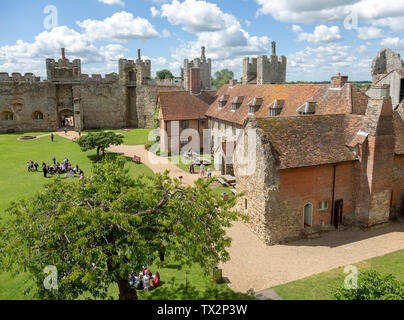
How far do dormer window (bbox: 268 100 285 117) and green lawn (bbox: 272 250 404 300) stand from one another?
52.5ft

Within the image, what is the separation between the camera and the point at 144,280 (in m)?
14.8

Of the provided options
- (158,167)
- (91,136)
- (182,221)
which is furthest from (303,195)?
(91,136)

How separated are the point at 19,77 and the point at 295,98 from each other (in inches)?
1840

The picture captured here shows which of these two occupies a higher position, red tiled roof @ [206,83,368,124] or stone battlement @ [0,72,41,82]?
stone battlement @ [0,72,41,82]

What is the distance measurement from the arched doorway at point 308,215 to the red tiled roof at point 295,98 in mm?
7395

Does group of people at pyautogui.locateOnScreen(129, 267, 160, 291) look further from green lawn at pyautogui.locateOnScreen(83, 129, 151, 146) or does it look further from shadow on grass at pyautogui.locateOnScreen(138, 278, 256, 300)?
green lawn at pyautogui.locateOnScreen(83, 129, 151, 146)

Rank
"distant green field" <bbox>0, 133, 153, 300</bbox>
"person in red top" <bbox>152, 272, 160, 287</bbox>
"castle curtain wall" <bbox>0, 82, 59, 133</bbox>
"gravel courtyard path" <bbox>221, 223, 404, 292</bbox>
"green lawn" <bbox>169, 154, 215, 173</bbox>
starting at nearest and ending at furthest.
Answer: "person in red top" <bbox>152, 272, 160, 287</bbox>, "distant green field" <bbox>0, 133, 153, 300</bbox>, "gravel courtyard path" <bbox>221, 223, 404, 292</bbox>, "green lawn" <bbox>169, 154, 215, 173</bbox>, "castle curtain wall" <bbox>0, 82, 59, 133</bbox>

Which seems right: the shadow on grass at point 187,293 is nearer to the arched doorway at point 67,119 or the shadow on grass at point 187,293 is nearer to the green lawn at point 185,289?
the green lawn at point 185,289

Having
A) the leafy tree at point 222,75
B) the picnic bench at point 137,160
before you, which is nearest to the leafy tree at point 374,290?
the picnic bench at point 137,160

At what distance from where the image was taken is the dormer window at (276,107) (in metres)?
30.4

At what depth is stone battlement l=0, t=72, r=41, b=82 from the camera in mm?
53812

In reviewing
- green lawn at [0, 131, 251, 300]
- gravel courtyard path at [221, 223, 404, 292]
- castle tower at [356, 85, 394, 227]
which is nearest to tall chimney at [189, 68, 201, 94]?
green lawn at [0, 131, 251, 300]

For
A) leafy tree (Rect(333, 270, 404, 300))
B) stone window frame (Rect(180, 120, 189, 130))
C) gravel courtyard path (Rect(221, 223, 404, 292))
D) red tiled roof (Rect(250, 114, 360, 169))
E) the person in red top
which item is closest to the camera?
leafy tree (Rect(333, 270, 404, 300))

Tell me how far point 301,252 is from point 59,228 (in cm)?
1410
